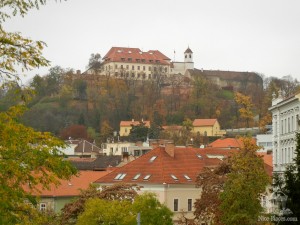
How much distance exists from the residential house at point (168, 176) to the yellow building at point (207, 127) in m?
87.2

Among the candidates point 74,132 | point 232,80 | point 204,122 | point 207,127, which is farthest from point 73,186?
point 232,80

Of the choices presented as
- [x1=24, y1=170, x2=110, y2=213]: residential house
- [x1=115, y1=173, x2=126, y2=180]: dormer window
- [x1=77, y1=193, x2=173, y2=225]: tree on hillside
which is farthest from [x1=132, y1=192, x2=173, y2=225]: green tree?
[x1=115, y1=173, x2=126, y2=180]: dormer window

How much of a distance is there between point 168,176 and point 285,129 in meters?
10.5

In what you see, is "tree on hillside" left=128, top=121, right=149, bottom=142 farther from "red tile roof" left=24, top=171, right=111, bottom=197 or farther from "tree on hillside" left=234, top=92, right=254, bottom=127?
"red tile roof" left=24, top=171, right=111, bottom=197

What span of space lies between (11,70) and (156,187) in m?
42.5

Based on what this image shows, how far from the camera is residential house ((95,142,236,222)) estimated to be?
55781 millimetres

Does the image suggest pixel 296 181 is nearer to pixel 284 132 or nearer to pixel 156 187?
pixel 284 132

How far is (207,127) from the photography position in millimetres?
150000

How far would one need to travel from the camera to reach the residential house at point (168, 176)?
183 feet

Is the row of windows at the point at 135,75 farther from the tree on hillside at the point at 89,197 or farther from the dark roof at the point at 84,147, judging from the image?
the tree on hillside at the point at 89,197

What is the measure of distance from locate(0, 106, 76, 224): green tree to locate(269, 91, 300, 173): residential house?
31941 mm

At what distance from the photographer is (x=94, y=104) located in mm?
160750

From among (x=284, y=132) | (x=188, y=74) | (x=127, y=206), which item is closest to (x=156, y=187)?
(x=284, y=132)

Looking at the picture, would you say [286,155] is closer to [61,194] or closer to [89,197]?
[89,197]
